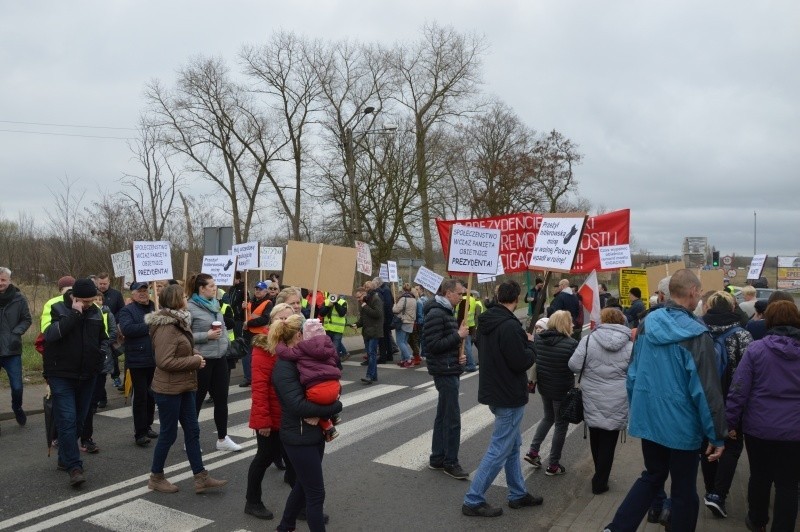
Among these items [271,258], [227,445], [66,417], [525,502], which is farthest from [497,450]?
[271,258]

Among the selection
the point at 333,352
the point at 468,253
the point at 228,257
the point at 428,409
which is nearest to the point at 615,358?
the point at 468,253

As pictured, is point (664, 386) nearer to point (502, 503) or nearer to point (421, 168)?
point (502, 503)

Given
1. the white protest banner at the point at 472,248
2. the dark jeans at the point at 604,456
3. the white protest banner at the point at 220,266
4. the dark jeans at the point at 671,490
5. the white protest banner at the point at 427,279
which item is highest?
the white protest banner at the point at 472,248

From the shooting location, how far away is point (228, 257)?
509 inches

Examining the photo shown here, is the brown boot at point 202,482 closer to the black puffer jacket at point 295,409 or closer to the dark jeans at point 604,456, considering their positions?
the black puffer jacket at point 295,409

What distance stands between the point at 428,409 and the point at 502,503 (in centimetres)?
406

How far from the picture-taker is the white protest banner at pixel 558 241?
7555 mm

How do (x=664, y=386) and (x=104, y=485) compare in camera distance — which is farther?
(x=104, y=485)

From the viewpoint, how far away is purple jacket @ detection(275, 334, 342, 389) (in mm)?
4605

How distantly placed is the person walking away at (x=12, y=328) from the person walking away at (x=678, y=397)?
285 inches

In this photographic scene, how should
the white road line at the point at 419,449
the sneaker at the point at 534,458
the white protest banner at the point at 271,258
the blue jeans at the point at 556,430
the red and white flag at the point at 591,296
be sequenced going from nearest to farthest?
the blue jeans at the point at 556,430 → the sneaker at the point at 534,458 → the white road line at the point at 419,449 → the red and white flag at the point at 591,296 → the white protest banner at the point at 271,258

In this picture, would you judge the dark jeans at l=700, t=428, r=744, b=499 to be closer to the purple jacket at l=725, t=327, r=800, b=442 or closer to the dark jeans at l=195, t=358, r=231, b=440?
the purple jacket at l=725, t=327, r=800, b=442

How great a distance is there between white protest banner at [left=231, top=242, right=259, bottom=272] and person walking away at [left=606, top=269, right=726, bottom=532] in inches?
371

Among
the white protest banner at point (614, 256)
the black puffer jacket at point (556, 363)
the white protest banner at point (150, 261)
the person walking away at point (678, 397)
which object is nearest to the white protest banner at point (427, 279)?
the white protest banner at point (614, 256)
